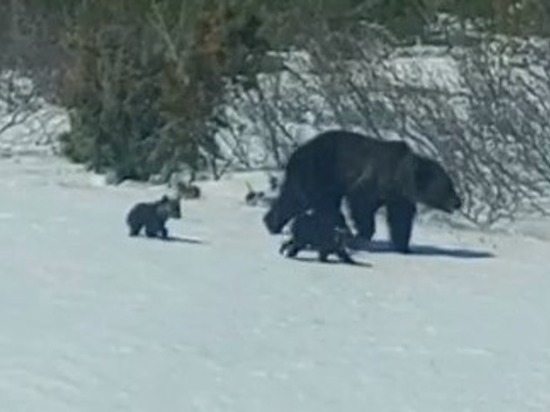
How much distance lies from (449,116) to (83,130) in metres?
3.99

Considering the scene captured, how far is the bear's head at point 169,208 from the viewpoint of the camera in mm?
13203

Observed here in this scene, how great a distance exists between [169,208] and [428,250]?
5.68 feet

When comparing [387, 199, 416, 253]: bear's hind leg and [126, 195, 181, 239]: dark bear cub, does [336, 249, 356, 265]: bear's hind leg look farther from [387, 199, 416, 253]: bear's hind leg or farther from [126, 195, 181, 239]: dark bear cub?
[126, 195, 181, 239]: dark bear cub

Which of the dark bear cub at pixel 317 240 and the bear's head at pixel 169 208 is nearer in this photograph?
the dark bear cub at pixel 317 240

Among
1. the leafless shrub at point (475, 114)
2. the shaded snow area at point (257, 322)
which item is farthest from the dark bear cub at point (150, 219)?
the leafless shrub at point (475, 114)

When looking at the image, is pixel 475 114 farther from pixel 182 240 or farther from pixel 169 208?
pixel 182 240

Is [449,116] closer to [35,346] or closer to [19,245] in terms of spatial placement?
[19,245]

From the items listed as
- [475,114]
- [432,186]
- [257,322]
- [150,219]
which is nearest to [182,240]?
[150,219]

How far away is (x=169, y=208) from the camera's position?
13500mm

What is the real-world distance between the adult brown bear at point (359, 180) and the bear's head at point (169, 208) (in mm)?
738

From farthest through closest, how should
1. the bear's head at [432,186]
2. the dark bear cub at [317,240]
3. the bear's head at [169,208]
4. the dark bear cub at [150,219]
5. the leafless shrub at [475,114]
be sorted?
the leafless shrub at [475,114] → the bear's head at [432,186] → the bear's head at [169,208] → the dark bear cub at [150,219] → the dark bear cub at [317,240]

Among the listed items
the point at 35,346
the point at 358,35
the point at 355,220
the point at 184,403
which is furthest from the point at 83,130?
the point at 184,403

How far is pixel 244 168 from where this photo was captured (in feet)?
58.9

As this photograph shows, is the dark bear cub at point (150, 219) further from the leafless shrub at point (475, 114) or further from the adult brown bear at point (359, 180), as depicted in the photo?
the leafless shrub at point (475, 114)
